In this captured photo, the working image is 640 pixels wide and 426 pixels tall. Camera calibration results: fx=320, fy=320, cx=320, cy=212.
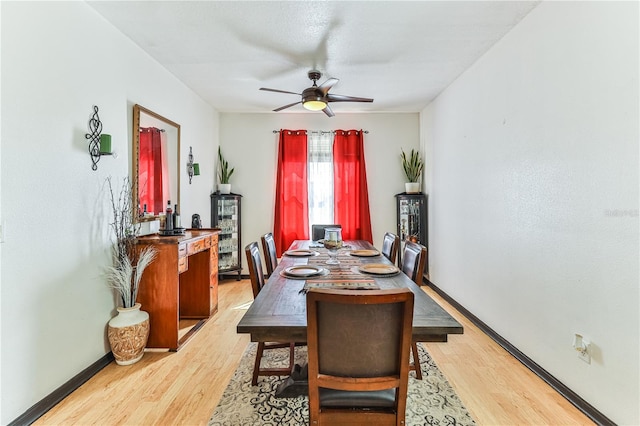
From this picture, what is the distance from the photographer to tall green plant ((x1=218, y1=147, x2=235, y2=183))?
5.18 m

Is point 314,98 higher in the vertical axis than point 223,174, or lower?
higher

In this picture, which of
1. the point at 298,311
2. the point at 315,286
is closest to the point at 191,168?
the point at 315,286

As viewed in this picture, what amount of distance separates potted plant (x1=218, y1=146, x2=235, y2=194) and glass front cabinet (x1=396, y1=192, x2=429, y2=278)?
272cm

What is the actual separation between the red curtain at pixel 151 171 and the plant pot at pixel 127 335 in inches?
40.4

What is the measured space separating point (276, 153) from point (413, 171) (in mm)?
2245

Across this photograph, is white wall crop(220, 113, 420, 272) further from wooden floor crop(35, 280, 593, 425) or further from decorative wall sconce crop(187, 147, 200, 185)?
wooden floor crop(35, 280, 593, 425)

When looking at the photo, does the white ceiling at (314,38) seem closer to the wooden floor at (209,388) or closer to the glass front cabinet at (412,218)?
the glass front cabinet at (412,218)

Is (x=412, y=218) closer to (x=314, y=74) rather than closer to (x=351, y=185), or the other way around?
(x=351, y=185)

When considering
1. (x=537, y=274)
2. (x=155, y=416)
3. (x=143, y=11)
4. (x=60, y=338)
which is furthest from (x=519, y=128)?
(x=60, y=338)

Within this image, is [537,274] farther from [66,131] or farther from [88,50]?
[88,50]

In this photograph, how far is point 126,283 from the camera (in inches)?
101

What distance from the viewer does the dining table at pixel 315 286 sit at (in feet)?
4.42

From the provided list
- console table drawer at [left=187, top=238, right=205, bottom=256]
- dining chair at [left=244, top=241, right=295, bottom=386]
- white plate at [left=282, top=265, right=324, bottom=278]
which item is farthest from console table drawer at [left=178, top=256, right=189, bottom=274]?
white plate at [left=282, top=265, right=324, bottom=278]

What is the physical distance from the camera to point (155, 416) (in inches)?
76.0
